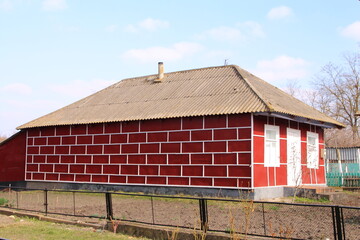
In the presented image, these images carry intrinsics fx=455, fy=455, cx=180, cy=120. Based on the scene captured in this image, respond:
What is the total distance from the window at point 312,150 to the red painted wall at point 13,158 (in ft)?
54.1

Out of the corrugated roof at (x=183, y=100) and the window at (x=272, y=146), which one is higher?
the corrugated roof at (x=183, y=100)

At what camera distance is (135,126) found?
74.9 ft

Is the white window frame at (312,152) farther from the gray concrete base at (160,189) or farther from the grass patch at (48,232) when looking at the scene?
the grass patch at (48,232)

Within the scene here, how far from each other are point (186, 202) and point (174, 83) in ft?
45.2

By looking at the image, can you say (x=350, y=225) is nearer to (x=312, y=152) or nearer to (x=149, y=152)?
(x=149, y=152)

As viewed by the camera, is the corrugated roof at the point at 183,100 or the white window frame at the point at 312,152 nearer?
the corrugated roof at the point at 183,100

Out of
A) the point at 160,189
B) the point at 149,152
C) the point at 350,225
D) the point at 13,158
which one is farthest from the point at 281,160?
the point at 13,158

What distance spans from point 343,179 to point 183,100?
1060 centimetres

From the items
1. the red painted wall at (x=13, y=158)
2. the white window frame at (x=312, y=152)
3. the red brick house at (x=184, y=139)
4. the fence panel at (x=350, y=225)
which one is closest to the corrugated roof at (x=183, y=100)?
the red brick house at (x=184, y=139)

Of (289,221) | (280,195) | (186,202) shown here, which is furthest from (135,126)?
(289,221)

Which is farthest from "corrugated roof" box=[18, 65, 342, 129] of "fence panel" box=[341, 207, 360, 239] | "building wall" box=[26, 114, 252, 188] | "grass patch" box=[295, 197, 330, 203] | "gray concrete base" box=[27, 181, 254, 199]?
"fence panel" box=[341, 207, 360, 239]

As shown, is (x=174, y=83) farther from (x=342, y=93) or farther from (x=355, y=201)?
(x=342, y=93)

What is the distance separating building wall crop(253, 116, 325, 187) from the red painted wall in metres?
14.9

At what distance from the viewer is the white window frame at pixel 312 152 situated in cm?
2347
